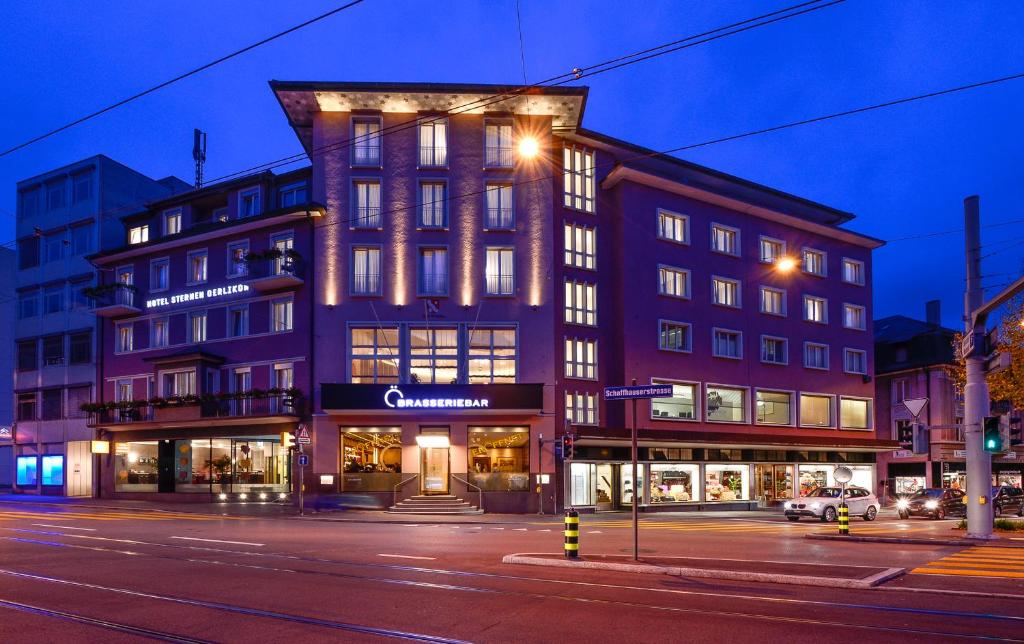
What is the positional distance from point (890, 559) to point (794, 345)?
31549mm

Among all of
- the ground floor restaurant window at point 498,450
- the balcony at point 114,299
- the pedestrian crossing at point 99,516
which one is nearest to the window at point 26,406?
the balcony at point 114,299

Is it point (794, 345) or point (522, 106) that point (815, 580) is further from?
point (794, 345)

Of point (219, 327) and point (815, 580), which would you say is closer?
point (815, 580)

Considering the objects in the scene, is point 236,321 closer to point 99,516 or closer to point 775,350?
point 99,516

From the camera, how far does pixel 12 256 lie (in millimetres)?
57625

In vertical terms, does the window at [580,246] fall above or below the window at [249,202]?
below

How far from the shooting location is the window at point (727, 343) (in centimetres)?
4450

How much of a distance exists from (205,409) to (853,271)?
3646cm

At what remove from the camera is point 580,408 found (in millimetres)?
39312

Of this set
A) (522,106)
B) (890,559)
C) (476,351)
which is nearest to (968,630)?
(890,559)

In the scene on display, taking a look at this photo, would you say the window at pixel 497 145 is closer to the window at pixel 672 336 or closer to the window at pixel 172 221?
the window at pixel 672 336

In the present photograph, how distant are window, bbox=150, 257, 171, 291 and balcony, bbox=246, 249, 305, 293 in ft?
19.8

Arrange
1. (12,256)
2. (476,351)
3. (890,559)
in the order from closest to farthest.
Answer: (890,559) → (476,351) → (12,256)

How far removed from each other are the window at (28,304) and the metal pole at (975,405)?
47.2m
